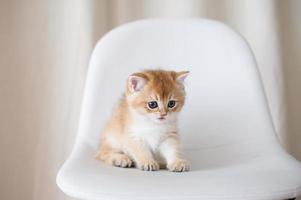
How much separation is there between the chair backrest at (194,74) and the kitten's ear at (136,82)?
0.89 feet

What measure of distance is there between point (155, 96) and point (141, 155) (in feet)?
0.48

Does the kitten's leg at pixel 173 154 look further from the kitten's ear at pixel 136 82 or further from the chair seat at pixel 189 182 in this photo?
the kitten's ear at pixel 136 82

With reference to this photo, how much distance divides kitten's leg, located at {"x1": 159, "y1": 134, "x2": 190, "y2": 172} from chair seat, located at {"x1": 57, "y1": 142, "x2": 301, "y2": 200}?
0.13ft

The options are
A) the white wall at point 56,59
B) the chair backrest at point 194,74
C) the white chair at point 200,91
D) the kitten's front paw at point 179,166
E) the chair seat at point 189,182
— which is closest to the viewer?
the chair seat at point 189,182

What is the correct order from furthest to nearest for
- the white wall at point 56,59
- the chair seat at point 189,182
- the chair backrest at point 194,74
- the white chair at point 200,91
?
the white wall at point 56,59 → the chair backrest at point 194,74 → the white chair at point 200,91 → the chair seat at point 189,182

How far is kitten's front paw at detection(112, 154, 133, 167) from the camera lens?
38.7 inches

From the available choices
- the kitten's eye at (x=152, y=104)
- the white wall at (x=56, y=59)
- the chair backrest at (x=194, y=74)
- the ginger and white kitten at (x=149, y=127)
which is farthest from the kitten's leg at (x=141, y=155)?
the white wall at (x=56, y=59)

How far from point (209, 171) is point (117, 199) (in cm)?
23

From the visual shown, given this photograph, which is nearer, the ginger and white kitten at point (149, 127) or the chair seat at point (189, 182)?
the chair seat at point (189, 182)

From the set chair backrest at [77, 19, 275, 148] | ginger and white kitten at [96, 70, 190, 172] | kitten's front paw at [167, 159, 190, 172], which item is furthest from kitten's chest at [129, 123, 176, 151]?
chair backrest at [77, 19, 275, 148]

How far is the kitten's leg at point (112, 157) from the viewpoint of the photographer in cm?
99

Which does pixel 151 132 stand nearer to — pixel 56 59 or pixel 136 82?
pixel 136 82

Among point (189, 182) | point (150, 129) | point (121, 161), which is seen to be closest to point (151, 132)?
point (150, 129)

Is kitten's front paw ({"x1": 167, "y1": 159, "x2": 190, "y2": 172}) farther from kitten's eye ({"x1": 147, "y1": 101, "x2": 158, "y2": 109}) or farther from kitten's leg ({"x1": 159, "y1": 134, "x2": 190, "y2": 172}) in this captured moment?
kitten's eye ({"x1": 147, "y1": 101, "x2": 158, "y2": 109})
